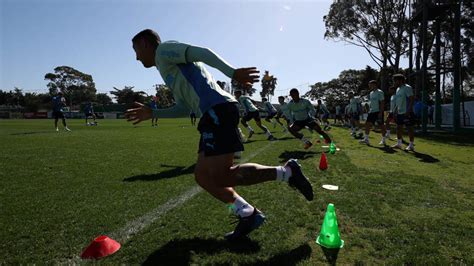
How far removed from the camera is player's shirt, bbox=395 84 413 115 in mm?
10039

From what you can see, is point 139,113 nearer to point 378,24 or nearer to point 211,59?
point 211,59

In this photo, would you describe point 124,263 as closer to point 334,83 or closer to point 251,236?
point 251,236

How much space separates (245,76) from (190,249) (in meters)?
1.58

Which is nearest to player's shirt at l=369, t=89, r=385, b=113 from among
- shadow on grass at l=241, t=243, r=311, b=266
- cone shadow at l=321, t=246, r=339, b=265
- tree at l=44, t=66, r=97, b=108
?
cone shadow at l=321, t=246, r=339, b=265

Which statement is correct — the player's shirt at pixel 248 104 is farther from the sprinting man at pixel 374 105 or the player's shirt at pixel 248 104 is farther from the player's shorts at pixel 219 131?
the player's shorts at pixel 219 131

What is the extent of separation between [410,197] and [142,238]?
11.9 feet

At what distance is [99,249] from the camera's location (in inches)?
96.2

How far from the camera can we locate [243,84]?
2.66 metres

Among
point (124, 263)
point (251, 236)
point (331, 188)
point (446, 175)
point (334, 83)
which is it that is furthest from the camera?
point (334, 83)

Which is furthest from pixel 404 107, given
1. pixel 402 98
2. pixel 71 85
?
pixel 71 85

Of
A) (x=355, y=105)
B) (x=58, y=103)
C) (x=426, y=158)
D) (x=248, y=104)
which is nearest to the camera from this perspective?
(x=426, y=158)

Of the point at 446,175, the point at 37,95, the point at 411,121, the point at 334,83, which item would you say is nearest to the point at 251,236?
the point at 446,175

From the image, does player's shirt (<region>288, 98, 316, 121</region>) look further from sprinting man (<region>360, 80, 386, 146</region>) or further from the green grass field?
the green grass field

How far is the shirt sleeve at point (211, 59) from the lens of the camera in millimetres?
2615
